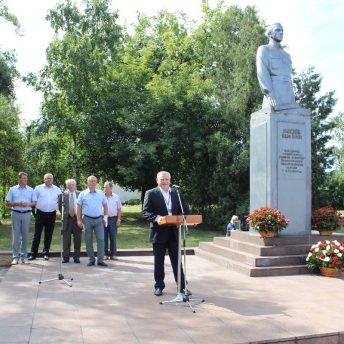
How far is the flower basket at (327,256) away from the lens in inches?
285

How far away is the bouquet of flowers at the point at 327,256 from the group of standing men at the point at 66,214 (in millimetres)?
4115

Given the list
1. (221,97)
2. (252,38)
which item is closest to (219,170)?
(221,97)

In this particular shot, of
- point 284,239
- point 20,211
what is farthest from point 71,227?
point 284,239

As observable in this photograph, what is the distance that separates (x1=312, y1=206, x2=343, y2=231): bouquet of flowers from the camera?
8.80 meters

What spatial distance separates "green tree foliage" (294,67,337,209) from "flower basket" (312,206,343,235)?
9116 millimetres

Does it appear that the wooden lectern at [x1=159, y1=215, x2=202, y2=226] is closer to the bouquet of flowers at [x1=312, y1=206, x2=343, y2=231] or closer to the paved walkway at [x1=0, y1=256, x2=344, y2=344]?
the paved walkway at [x1=0, y1=256, x2=344, y2=344]

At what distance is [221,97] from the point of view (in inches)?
802

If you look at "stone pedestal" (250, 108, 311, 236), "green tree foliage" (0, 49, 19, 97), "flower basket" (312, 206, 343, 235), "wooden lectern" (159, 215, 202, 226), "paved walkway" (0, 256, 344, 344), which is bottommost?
"paved walkway" (0, 256, 344, 344)

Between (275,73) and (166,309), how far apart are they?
248 inches

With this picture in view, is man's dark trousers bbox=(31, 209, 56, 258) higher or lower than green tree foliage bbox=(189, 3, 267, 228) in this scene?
lower

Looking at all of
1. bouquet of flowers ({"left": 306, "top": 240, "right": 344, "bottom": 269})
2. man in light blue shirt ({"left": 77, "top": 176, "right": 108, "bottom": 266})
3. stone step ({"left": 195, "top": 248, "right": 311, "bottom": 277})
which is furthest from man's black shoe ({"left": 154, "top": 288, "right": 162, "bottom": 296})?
bouquet of flowers ({"left": 306, "top": 240, "right": 344, "bottom": 269})

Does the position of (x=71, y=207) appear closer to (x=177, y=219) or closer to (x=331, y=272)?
(x=177, y=219)

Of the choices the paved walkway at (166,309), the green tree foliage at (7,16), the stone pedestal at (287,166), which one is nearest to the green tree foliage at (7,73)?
the green tree foliage at (7,16)

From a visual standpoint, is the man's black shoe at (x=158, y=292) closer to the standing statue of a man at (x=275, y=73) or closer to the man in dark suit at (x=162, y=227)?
the man in dark suit at (x=162, y=227)
